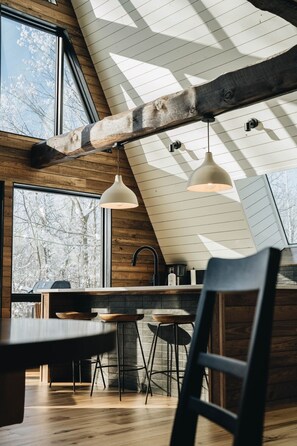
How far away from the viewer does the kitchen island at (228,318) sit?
168 inches

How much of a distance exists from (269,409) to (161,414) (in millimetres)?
847

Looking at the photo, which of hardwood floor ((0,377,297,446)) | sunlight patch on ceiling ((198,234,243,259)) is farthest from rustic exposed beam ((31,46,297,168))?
hardwood floor ((0,377,297,446))

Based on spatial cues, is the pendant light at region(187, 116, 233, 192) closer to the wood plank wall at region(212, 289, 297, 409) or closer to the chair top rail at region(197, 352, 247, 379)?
the wood plank wall at region(212, 289, 297, 409)

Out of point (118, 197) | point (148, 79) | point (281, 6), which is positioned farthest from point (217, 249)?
point (281, 6)

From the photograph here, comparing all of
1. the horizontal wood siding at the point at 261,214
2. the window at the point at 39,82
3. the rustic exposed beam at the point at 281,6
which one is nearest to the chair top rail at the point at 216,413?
the rustic exposed beam at the point at 281,6

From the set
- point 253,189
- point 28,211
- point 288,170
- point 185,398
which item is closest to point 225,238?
point 253,189

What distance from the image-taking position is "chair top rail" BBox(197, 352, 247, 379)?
1.06m

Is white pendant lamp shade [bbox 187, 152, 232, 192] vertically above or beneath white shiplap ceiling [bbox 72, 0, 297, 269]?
beneath

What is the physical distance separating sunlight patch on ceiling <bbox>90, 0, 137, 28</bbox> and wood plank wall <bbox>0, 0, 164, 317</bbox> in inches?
24.5

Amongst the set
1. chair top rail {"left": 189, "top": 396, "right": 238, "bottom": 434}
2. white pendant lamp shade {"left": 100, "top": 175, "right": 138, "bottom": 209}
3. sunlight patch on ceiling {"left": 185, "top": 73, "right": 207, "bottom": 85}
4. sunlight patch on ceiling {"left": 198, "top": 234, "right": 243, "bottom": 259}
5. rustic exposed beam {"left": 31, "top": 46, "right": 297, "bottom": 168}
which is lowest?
chair top rail {"left": 189, "top": 396, "right": 238, "bottom": 434}

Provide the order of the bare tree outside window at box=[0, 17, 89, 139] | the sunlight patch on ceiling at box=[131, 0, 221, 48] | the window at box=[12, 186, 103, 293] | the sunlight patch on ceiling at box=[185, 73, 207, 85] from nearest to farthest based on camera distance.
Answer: the sunlight patch on ceiling at box=[131, 0, 221, 48] < the sunlight patch on ceiling at box=[185, 73, 207, 85] < the window at box=[12, 186, 103, 293] < the bare tree outside window at box=[0, 17, 89, 139]

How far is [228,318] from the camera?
4.31 metres

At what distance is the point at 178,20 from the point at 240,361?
207 inches

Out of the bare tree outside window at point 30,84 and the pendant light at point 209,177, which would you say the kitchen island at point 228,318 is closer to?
the pendant light at point 209,177
